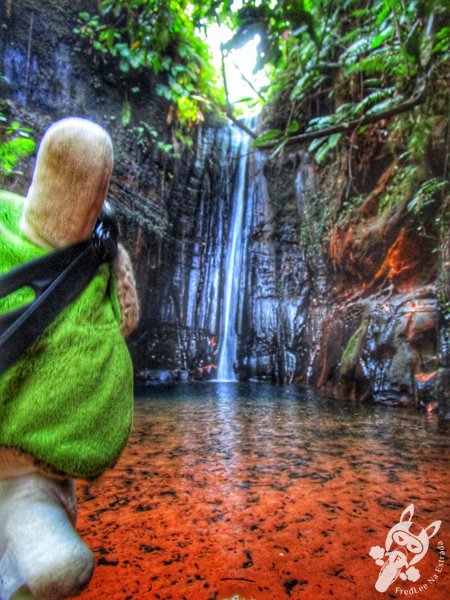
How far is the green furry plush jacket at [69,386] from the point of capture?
81 centimetres

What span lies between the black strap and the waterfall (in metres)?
10.2

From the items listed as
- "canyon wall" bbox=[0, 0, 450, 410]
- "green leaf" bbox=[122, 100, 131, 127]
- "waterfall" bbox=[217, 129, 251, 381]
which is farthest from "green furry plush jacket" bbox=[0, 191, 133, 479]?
"waterfall" bbox=[217, 129, 251, 381]

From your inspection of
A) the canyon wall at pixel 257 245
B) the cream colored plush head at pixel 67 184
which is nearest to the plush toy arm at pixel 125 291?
the cream colored plush head at pixel 67 184

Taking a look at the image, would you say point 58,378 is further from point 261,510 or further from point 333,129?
point 333,129

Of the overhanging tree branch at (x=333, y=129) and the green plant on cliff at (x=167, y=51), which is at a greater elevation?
the green plant on cliff at (x=167, y=51)

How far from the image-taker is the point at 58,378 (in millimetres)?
852

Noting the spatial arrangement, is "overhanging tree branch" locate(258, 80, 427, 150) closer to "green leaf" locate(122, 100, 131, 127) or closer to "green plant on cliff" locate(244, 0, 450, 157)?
"green plant on cliff" locate(244, 0, 450, 157)

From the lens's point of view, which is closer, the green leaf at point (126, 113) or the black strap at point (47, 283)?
the black strap at point (47, 283)

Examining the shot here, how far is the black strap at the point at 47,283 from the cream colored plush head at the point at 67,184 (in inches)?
1.9

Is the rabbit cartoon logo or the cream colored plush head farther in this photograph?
the rabbit cartoon logo

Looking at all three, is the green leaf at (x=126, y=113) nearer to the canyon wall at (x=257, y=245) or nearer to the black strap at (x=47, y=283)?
the canyon wall at (x=257, y=245)

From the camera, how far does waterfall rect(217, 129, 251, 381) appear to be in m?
11.2

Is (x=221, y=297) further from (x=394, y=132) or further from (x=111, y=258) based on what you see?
(x=111, y=258)

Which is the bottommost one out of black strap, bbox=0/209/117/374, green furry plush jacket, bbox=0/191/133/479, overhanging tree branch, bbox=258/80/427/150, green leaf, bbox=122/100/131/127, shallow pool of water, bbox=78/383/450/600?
shallow pool of water, bbox=78/383/450/600
